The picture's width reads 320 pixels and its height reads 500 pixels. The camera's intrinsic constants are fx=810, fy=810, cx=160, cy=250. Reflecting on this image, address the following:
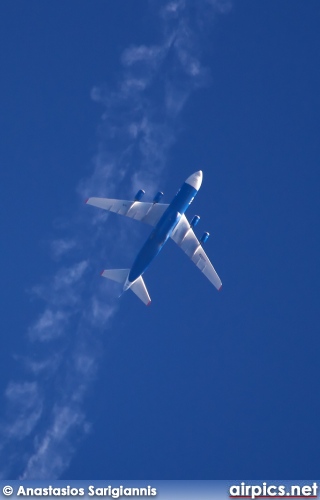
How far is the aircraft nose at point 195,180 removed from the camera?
13338 centimetres

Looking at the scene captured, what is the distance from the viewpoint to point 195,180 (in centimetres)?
13400

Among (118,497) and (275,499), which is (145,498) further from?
(275,499)

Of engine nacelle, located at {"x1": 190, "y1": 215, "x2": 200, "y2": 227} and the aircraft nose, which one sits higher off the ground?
the aircraft nose

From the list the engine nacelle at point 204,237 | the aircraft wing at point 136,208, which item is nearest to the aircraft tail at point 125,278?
the aircraft wing at point 136,208

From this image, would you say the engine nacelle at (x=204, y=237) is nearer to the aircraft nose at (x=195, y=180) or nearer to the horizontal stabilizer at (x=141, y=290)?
the aircraft nose at (x=195, y=180)

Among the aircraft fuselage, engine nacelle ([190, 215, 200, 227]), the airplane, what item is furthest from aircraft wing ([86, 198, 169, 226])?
the aircraft fuselage

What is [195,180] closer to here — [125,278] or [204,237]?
[204,237]

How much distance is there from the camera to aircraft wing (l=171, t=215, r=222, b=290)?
5536 inches

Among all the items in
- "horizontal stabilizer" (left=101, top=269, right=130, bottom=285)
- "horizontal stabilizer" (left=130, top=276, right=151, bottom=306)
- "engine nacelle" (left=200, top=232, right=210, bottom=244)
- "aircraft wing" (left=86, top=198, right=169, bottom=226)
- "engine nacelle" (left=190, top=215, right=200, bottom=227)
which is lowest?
"horizontal stabilizer" (left=130, top=276, right=151, bottom=306)

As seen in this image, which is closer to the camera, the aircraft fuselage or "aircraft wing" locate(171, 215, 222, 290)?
the aircraft fuselage

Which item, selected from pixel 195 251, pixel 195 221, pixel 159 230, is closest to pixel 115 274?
pixel 159 230

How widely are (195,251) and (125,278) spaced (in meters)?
14.1

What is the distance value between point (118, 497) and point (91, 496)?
12.1 feet

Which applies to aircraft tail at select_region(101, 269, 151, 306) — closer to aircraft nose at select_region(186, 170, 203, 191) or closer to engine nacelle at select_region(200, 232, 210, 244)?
engine nacelle at select_region(200, 232, 210, 244)
